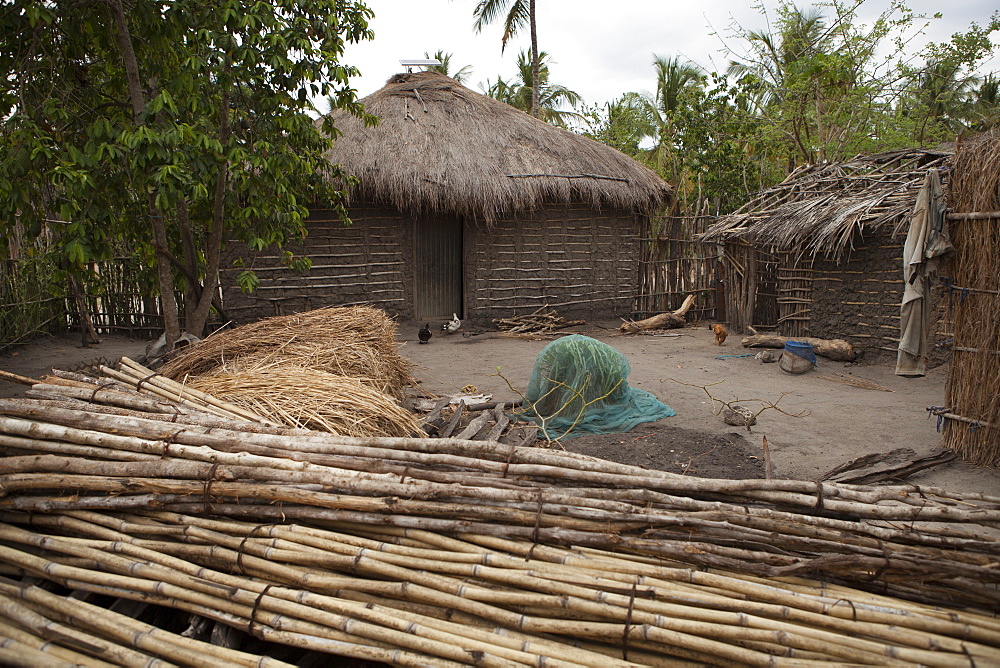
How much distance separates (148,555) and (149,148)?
3283 millimetres

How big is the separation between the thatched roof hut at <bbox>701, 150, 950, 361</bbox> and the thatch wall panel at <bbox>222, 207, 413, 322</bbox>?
16.2ft

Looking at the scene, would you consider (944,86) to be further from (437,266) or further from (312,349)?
(312,349)

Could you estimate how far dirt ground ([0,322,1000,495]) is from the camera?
4340 millimetres

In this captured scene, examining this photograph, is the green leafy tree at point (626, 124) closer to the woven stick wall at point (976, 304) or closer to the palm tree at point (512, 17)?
the palm tree at point (512, 17)

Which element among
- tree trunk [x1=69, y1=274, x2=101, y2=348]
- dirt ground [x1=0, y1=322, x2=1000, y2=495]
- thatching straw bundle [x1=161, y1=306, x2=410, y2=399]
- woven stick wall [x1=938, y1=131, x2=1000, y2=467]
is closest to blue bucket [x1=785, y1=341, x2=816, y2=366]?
dirt ground [x1=0, y1=322, x2=1000, y2=495]

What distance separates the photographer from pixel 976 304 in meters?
4.05

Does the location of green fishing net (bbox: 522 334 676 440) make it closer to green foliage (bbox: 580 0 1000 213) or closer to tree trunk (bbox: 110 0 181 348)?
tree trunk (bbox: 110 0 181 348)

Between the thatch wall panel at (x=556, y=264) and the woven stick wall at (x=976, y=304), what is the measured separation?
22.7ft

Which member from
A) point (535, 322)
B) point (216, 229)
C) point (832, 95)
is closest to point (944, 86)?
point (832, 95)

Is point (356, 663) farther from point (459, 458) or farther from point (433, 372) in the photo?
point (433, 372)

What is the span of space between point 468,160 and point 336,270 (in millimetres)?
2643

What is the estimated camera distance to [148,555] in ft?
7.48

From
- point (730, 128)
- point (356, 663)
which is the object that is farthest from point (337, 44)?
point (730, 128)

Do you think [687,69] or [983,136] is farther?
[687,69]
